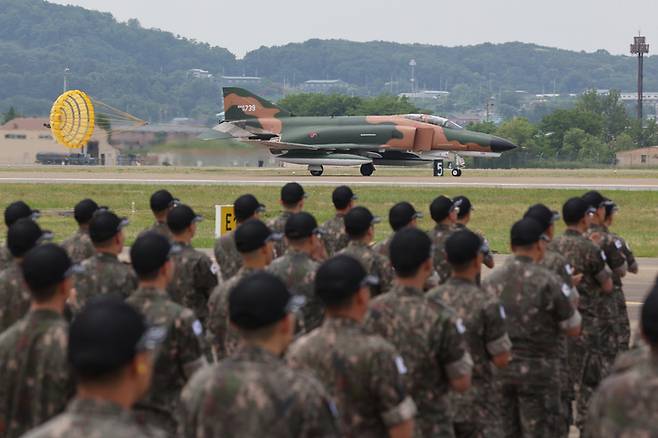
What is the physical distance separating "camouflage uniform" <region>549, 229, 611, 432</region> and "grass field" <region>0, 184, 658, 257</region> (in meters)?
15.5

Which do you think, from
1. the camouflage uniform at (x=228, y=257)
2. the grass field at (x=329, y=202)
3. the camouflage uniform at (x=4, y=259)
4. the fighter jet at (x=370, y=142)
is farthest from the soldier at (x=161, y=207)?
the fighter jet at (x=370, y=142)

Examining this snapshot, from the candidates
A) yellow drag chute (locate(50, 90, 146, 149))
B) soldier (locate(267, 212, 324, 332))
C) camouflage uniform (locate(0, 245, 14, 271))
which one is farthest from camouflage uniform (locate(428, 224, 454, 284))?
yellow drag chute (locate(50, 90, 146, 149))

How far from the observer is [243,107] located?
62250mm

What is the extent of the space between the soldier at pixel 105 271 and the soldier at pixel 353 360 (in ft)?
10.0

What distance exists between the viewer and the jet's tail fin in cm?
6209

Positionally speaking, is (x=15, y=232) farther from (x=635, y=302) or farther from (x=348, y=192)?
(x=635, y=302)

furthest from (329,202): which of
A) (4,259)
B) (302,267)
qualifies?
(302,267)

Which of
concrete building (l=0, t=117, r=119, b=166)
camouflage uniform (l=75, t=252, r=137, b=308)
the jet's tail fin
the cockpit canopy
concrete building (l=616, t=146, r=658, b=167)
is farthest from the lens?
concrete building (l=616, t=146, r=658, b=167)

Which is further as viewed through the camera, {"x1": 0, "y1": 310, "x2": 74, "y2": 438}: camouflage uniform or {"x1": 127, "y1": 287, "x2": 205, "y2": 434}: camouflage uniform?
{"x1": 127, "y1": 287, "x2": 205, "y2": 434}: camouflage uniform

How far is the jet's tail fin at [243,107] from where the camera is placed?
62.1 m

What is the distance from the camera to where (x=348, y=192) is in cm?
1301

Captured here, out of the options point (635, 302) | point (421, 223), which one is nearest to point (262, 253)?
point (635, 302)

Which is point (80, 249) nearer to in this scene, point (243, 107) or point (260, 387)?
point (260, 387)

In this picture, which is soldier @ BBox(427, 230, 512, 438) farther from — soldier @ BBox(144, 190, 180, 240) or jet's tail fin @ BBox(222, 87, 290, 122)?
jet's tail fin @ BBox(222, 87, 290, 122)
